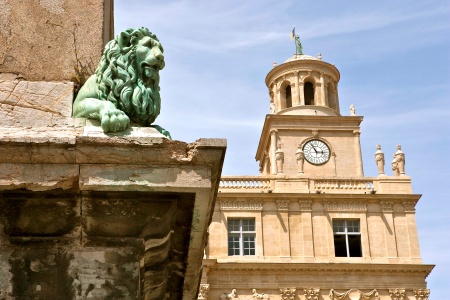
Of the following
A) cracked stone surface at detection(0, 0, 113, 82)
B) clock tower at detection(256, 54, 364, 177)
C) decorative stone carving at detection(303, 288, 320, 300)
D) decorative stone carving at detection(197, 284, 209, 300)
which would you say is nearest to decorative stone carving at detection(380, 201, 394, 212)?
clock tower at detection(256, 54, 364, 177)

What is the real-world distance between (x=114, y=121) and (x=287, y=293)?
3338 centimetres

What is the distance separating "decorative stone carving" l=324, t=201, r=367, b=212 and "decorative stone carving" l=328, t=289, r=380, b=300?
149 inches

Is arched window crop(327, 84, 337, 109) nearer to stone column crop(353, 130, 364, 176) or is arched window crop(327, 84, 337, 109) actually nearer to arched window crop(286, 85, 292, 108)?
arched window crop(286, 85, 292, 108)

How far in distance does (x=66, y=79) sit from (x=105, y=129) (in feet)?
3.11

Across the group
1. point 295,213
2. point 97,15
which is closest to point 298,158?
point 295,213

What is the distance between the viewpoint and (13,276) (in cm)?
428

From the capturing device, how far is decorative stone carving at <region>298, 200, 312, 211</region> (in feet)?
127

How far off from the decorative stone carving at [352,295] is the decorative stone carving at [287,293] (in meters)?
1.63

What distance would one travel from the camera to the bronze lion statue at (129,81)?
4609 millimetres

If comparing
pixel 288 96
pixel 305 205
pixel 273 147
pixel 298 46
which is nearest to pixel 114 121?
pixel 305 205

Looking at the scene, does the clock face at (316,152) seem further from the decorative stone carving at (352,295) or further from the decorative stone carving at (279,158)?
the decorative stone carving at (352,295)

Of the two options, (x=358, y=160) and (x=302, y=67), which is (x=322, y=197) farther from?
(x=302, y=67)

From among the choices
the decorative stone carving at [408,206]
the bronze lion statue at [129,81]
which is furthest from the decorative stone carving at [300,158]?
the bronze lion statue at [129,81]

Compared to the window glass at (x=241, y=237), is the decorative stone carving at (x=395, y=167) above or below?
above
